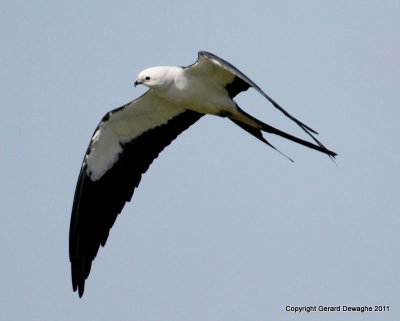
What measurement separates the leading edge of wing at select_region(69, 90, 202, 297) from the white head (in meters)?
1.44

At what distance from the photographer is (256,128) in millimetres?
10703

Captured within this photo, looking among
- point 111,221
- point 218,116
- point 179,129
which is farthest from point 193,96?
point 111,221

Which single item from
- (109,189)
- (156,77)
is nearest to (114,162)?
(109,189)

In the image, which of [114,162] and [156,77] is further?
[114,162]

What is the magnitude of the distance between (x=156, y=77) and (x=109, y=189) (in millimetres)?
2179

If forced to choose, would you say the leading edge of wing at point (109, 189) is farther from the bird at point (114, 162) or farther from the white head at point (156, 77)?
the white head at point (156, 77)

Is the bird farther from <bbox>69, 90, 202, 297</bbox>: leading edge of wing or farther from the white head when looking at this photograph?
the white head

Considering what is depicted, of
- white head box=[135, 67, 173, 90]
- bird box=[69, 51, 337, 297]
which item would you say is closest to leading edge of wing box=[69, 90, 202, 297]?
bird box=[69, 51, 337, 297]

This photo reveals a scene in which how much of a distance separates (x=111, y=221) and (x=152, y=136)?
4.09 ft

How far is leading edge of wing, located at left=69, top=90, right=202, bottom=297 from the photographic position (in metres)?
11.7

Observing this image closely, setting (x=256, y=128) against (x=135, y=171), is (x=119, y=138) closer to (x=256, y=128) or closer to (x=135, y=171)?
(x=135, y=171)

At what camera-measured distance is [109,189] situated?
464 inches

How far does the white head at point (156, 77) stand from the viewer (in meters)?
10.2

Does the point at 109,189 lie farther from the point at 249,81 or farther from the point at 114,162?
the point at 249,81
